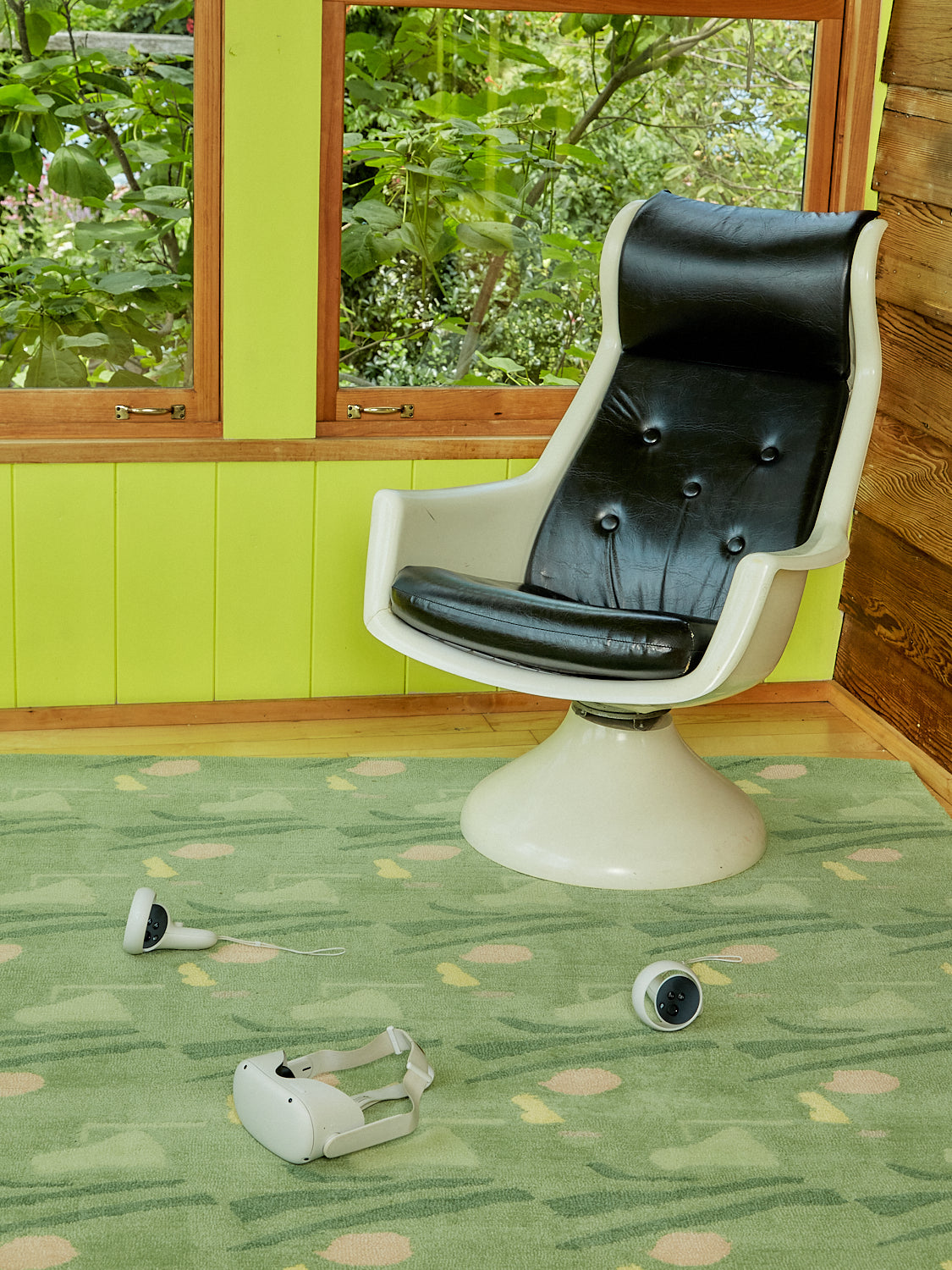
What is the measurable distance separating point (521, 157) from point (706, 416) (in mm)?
761

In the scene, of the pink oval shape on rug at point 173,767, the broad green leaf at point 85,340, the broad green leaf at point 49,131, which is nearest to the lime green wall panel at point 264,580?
the pink oval shape on rug at point 173,767

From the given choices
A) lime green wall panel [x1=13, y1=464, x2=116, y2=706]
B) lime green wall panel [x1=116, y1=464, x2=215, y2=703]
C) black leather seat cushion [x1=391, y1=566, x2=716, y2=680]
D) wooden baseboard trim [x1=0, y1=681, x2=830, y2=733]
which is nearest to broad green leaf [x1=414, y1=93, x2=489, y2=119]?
lime green wall panel [x1=116, y1=464, x2=215, y2=703]

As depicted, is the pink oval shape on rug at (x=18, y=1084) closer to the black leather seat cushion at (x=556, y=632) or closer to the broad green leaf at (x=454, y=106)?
the black leather seat cushion at (x=556, y=632)

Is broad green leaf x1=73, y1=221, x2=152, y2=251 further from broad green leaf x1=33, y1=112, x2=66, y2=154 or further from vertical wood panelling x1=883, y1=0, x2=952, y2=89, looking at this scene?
vertical wood panelling x1=883, y1=0, x2=952, y2=89

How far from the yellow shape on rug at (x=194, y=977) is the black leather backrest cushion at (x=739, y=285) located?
4.61 ft

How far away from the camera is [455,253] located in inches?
117

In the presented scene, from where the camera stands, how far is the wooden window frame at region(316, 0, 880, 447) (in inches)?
113

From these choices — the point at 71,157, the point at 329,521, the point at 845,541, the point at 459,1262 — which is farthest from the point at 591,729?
the point at 71,157

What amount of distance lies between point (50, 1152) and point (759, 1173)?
2.69 feet

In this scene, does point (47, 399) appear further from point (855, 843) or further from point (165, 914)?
point (855, 843)

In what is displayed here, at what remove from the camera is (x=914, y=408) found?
2939 millimetres

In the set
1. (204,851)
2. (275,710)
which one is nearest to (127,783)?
(204,851)

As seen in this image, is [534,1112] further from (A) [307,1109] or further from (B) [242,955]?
(B) [242,955]

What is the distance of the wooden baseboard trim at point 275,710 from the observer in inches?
114
